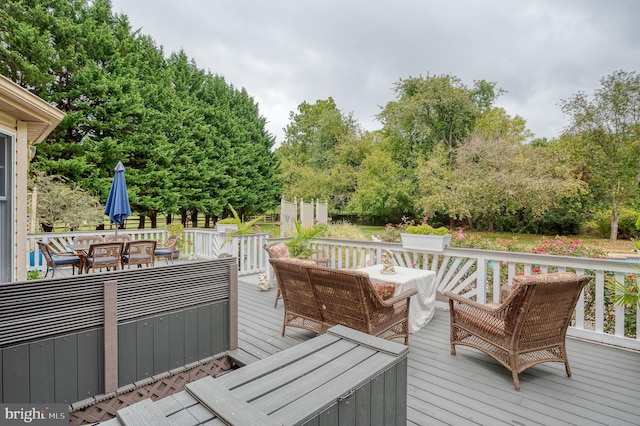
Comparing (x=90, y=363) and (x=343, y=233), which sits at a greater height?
(x=343, y=233)

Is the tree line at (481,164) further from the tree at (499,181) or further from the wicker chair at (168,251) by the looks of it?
the wicker chair at (168,251)

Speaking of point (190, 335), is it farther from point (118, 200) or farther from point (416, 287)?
point (118, 200)

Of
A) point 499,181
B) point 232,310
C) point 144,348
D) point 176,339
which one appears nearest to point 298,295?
point 232,310

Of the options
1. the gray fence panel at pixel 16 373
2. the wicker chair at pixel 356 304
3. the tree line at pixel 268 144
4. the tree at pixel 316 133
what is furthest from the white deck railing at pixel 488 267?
the tree at pixel 316 133

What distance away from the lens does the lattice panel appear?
7.32 ft

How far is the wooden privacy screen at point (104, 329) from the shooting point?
2006mm

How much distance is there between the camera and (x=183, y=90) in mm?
16688

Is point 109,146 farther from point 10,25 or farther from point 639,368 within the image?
point 639,368

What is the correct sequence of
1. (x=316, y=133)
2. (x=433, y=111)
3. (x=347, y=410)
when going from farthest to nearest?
(x=316, y=133) < (x=433, y=111) < (x=347, y=410)

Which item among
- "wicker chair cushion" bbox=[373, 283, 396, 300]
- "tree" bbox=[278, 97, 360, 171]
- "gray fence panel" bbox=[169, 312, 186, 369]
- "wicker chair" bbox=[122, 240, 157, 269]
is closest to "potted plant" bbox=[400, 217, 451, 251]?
"wicker chair cushion" bbox=[373, 283, 396, 300]

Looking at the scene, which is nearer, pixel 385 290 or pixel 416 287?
pixel 385 290

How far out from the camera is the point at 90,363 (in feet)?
7.50

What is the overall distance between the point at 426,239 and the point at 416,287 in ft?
3.06

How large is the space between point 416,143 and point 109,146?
654 inches
